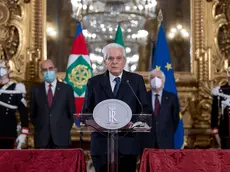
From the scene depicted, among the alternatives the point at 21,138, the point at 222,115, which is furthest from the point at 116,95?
the point at 222,115

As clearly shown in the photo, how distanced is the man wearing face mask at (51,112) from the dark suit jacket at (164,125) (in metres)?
0.68

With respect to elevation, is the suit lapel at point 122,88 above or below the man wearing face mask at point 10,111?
above

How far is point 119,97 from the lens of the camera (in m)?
2.56

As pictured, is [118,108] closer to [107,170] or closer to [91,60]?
[107,170]

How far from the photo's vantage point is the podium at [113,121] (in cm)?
226

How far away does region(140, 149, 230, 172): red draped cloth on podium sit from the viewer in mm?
2354

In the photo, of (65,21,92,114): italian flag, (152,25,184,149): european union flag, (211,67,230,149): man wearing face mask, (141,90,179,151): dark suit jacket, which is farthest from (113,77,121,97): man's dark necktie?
(65,21,92,114): italian flag

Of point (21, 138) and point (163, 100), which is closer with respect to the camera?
point (163, 100)

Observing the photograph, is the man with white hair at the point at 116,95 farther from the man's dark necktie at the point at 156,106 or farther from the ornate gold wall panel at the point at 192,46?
the ornate gold wall panel at the point at 192,46

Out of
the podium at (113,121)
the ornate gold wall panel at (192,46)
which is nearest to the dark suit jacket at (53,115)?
the ornate gold wall panel at (192,46)

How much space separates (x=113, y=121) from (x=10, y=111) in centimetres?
215

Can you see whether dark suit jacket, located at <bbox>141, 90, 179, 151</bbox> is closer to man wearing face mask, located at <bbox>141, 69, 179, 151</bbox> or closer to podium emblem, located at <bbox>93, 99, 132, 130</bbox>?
man wearing face mask, located at <bbox>141, 69, 179, 151</bbox>

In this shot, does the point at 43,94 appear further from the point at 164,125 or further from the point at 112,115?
the point at 112,115

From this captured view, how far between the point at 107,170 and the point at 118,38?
9.86 feet
